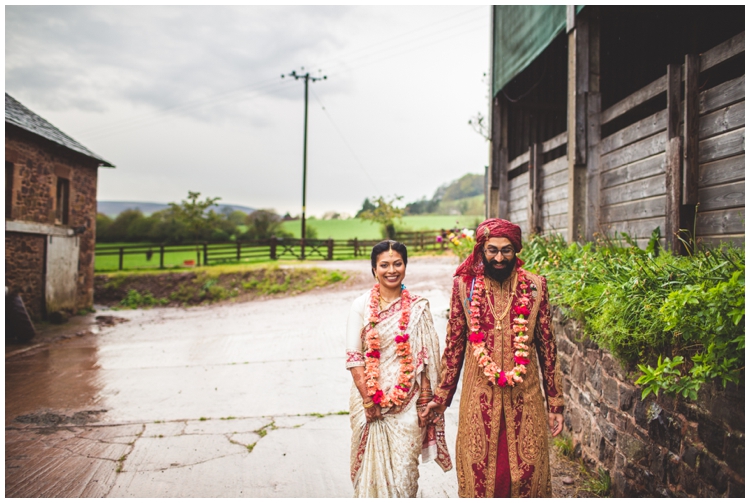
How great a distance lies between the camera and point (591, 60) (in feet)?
20.4

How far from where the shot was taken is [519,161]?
8742 mm

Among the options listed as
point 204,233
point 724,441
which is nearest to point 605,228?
point 724,441

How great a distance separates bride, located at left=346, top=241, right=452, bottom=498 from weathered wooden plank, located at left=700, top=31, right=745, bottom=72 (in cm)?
335

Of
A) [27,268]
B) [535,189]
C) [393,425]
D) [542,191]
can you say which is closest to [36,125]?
[27,268]

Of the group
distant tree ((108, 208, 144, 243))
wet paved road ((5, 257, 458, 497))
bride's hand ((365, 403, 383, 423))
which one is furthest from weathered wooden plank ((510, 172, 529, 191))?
distant tree ((108, 208, 144, 243))

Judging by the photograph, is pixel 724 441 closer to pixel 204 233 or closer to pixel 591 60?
pixel 591 60

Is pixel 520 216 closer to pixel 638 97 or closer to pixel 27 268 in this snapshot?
pixel 638 97

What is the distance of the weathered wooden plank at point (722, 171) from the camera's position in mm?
4141

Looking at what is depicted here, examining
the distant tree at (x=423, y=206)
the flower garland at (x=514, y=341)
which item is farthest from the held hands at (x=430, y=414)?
the distant tree at (x=423, y=206)

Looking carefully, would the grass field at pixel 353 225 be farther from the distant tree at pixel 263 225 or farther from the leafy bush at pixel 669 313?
the leafy bush at pixel 669 313

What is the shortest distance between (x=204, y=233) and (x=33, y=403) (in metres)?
22.5

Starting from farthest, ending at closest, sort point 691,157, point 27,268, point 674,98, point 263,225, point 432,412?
point 263,225, point 27,268, point 674,98, point 691,157, point 432,412

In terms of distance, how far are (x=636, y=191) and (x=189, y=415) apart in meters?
5.52

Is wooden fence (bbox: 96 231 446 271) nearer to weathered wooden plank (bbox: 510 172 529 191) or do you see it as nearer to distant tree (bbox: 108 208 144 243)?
distant tree (bbox: 108 208 144 243)
